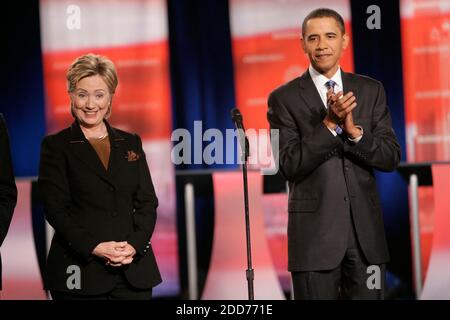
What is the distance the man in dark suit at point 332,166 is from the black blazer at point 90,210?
664 millimetres

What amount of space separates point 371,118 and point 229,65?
2570mm

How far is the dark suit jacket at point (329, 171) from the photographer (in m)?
3.47

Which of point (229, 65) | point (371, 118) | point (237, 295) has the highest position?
point (229, 65)

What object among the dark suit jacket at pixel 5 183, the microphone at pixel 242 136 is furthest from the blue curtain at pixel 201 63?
the dark suit jacket at pixel 5 183

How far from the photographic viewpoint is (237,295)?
19.0ft

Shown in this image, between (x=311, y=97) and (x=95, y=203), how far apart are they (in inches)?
42.4

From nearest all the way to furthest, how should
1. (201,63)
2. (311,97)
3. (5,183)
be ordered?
(5,183)
(311,97)
(201,63)

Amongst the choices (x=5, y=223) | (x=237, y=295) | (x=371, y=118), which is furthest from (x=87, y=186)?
(x=237, y=295)

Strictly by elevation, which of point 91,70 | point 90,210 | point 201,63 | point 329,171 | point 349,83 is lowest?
point 90,210

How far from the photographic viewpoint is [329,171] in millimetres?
3545

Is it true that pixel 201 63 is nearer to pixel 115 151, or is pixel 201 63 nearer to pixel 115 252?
pixel 115 151

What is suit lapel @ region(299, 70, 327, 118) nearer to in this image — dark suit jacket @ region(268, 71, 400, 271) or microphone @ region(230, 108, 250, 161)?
dark suit jacket @ region(268, 71, 400, 271)

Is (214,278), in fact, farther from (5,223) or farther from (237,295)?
(5,223)

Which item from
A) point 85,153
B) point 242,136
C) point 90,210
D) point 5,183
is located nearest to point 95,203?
point 90,210
